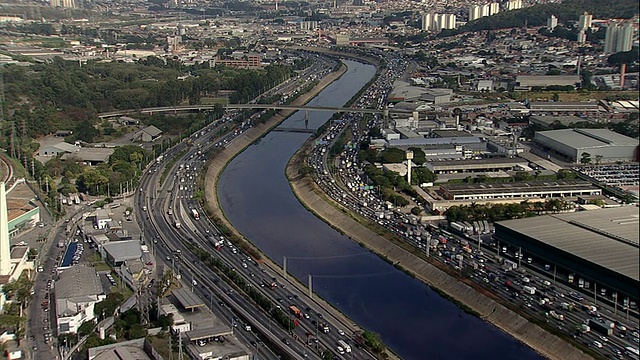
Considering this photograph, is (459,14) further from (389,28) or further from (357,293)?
(357,293)

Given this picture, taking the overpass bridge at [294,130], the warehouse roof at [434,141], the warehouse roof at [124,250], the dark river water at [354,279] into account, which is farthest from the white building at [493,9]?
the warehouse roof at [124,250]

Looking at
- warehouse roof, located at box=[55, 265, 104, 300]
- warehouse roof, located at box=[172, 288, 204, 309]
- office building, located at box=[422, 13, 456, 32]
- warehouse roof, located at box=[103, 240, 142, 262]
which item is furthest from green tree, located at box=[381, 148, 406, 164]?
office building, located at box=[422, 13, 456, 32]

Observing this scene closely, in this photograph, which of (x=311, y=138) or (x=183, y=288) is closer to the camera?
(x=183, y=288)

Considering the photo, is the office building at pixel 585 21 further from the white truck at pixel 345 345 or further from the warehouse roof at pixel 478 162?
the white truck at pixel 345 345

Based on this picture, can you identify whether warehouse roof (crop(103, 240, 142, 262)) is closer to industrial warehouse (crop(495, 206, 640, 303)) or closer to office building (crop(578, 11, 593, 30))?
industrial warehouse (crop(495, 206, 640, 303))

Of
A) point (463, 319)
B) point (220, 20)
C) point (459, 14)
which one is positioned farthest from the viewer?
point (220, 20)

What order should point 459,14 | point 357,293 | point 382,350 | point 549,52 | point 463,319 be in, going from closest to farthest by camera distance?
point 382,350 → point 463,319 → point 357,293 → point 549,52 → point 459,14

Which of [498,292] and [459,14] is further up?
[459,14]

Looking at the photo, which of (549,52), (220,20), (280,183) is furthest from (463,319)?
(220,20)
